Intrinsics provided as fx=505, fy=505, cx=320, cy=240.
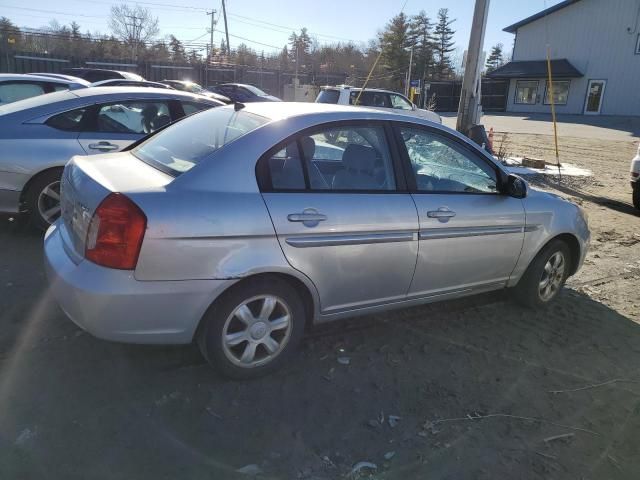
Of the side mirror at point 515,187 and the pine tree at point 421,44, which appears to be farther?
the pine tree at point 421,44

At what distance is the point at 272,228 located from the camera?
2.87 meters

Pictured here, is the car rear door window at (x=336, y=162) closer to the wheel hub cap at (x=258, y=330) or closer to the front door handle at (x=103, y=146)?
the wheel hub cap at (x=258, y=330)

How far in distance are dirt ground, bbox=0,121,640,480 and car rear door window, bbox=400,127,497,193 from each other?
1.11 metres

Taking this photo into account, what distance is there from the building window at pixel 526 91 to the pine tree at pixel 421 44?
23.6 metres

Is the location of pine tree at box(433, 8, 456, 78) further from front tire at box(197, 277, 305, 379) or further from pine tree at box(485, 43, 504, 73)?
front tire at box(197, 277, 305, 379)

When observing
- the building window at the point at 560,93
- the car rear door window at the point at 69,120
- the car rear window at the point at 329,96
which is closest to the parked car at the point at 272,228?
the car rear door window at the point at 69,120

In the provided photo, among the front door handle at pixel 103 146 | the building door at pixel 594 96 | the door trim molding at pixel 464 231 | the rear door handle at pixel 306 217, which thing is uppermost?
the building door at pixel 594 96

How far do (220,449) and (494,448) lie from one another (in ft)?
4.71

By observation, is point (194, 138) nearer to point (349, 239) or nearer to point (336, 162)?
point (336, 162)

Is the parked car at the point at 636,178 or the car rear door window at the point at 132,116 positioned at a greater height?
the car rear door window at the point at 132,116

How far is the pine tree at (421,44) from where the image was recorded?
2552 inches

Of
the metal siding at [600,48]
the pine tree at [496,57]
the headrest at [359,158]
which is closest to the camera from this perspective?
the headrest at [359,158]

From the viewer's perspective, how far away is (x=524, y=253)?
413cm

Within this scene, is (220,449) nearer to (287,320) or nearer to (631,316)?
(287,320)
